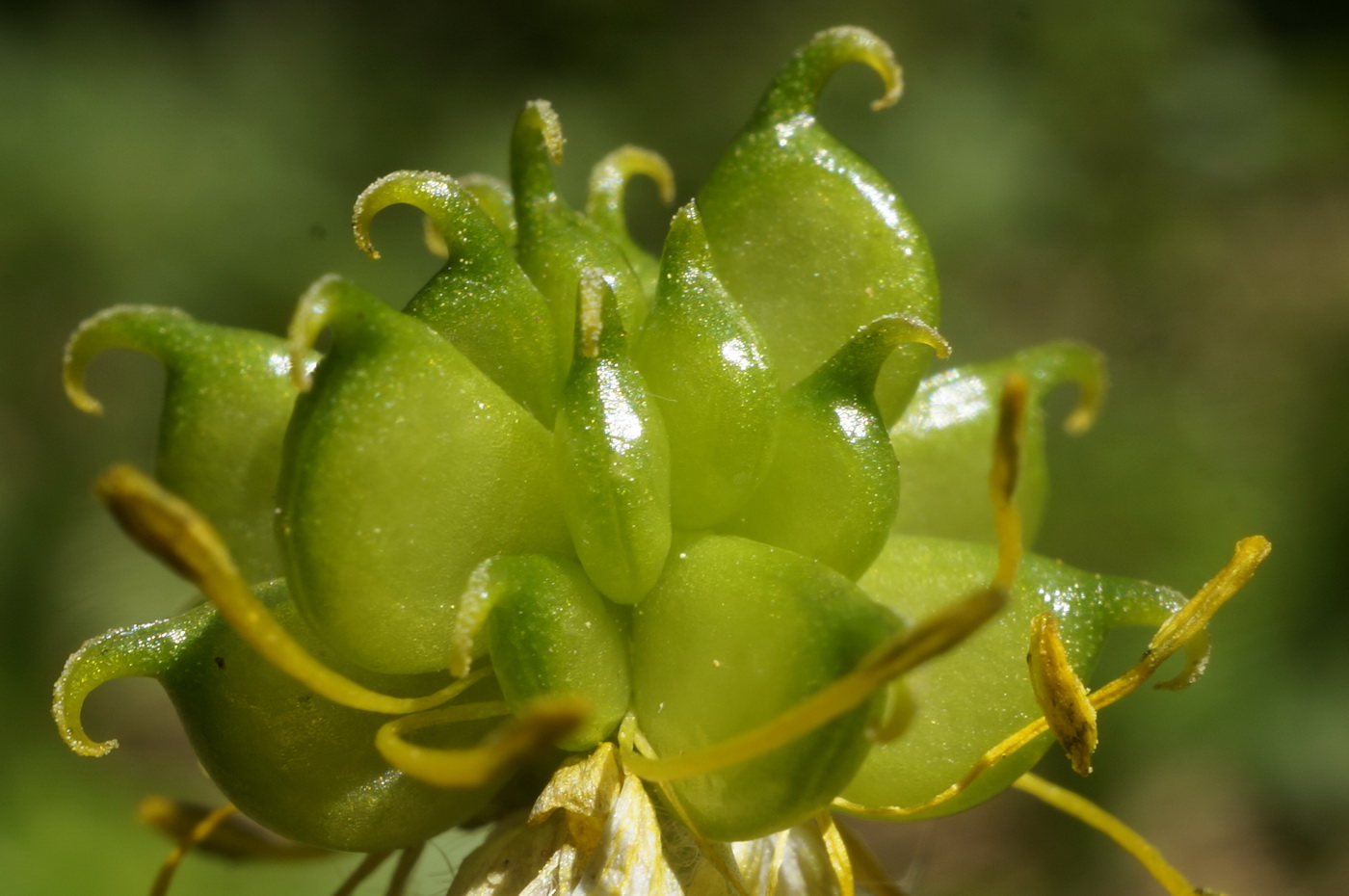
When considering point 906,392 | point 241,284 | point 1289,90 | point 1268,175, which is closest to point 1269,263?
point 1268,175

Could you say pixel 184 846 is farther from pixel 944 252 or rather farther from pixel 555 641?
pixel 944 252

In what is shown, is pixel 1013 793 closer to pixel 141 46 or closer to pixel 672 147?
pixel 672 147

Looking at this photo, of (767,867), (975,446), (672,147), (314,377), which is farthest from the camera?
(672,147)

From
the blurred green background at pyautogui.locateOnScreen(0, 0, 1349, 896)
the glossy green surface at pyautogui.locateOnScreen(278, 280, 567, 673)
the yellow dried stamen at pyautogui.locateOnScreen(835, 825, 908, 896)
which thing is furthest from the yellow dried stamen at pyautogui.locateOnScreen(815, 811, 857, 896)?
the blurred green background at pyautogui.locateOnScreen(0, 0, 1349, 896)

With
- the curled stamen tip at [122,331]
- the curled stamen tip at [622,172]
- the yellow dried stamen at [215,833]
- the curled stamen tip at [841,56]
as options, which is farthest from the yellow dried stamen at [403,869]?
the curled stamen tip at [841,56]

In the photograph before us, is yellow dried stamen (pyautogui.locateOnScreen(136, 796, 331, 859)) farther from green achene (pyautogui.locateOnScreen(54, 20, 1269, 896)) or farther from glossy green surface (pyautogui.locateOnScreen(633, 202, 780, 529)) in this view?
glossy green surface (pyautogui.locateOnScreen(633, 202, 780, 529))

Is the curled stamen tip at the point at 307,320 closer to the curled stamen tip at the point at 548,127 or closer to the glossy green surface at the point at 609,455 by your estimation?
the glossy green surface at the point at 609,455
